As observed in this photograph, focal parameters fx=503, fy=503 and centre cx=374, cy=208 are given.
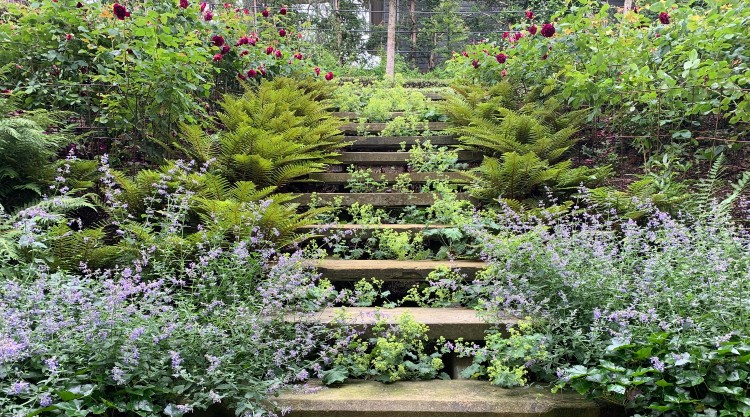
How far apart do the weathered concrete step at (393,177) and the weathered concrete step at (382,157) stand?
365 mm

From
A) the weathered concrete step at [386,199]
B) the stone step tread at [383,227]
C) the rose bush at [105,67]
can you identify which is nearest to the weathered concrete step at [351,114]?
the weathered concrete step at [386,199]

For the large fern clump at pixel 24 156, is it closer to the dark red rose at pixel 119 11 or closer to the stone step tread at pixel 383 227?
the dark red rose at pixel 119 11

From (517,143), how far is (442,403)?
284cm

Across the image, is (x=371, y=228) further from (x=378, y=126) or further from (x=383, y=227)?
(x=378, y=126)

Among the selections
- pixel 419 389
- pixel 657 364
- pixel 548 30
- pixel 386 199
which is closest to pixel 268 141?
pixel 386 199

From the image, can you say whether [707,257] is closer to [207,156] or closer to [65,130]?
[207,156]

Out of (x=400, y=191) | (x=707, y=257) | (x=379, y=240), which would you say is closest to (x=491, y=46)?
(x=400, y=191)

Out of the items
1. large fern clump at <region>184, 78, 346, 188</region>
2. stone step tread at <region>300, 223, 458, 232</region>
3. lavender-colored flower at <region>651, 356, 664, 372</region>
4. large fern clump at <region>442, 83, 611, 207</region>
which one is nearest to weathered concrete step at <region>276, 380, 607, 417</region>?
lavender-colored flower at <region>651, 356, 664, 372</region>

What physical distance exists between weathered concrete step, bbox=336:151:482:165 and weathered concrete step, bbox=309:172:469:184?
365 mm

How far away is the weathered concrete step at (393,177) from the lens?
4.62 meters

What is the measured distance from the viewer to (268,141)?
4164mm

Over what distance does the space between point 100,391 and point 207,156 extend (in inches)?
94.7

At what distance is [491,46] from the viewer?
6586mm

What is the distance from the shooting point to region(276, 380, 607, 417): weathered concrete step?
2109mm
